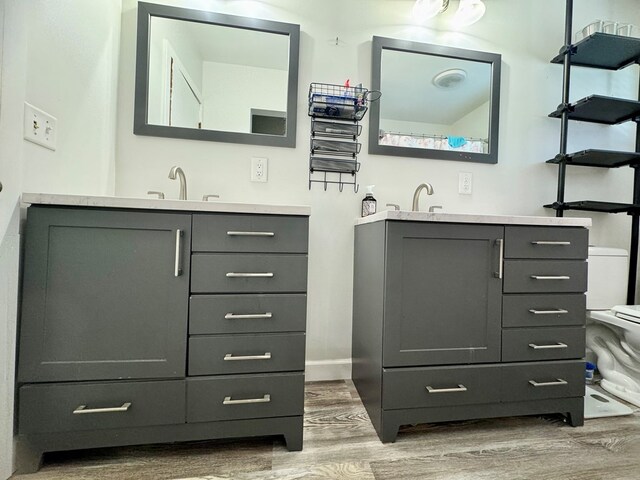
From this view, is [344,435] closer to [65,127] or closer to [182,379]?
[182,379]

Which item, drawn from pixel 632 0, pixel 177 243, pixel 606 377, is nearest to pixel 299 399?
pixel 177 243

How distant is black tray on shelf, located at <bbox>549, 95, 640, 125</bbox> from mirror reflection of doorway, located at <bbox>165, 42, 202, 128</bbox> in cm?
213

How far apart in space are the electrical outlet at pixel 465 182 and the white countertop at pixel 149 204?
3.78 ft

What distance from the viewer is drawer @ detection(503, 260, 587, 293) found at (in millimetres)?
1184

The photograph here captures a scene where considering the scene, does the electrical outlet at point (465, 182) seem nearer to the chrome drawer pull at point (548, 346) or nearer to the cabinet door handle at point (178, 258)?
the chrome drawer pull at point (548, 346)

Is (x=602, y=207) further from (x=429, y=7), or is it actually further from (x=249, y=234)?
(x=249, y=234)

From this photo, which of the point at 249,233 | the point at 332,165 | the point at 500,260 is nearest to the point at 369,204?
the point at 332,165

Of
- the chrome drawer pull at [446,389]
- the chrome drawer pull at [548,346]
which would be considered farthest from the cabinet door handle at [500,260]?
the chrome drawer pull at [446,389]

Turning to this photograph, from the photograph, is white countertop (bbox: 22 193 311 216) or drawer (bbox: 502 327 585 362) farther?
drawer (bbox: 502 327 585 362)

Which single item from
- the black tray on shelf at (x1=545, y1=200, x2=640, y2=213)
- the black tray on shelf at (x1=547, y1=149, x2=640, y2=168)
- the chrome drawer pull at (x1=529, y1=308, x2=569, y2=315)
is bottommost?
the chrome drawer pull at (x1=529, y1=308, x2=569, y2=315)

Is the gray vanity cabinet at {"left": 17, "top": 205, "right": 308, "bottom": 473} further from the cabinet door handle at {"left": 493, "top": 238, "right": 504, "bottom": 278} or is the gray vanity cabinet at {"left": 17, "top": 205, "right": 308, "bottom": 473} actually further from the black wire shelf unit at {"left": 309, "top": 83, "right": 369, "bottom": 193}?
the cabinet door handle at {"left": 493, "top": 238, "right": 504, "bottom": 278}

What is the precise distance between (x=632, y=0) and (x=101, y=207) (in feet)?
11.0

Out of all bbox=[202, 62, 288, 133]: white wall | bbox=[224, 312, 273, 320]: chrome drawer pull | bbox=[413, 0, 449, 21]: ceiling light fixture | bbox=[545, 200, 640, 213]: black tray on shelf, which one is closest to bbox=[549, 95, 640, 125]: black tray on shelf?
bbox=[545, 200, 640, 213]: black tray on shelf

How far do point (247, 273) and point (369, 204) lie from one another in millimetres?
831
